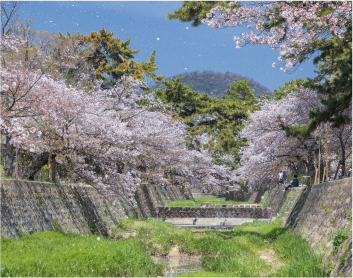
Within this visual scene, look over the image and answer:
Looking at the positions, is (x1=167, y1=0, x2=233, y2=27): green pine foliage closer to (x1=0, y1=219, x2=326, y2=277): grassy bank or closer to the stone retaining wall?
(x1=0, y1=219, x2=326, y2=277): grassy bank

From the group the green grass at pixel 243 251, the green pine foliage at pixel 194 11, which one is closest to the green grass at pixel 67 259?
the green grass at pixel 243 251

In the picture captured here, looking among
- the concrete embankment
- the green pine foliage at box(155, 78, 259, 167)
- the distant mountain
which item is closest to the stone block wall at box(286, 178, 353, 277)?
the concrete embankment

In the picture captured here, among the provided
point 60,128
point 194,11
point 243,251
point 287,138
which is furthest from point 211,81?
point 243,251

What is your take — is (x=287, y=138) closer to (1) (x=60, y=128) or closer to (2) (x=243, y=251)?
(2) (x=243, y=251)

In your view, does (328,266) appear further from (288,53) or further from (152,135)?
(152,135)

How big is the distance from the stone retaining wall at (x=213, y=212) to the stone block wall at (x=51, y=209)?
9237 millimetres

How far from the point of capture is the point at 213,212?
26.9 metres

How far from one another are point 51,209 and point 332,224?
8173mm

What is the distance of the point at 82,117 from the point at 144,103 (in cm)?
2170

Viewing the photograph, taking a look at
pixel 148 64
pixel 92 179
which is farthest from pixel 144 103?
pixel 92 179

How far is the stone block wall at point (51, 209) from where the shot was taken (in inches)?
324

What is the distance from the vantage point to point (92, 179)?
39.4 feet

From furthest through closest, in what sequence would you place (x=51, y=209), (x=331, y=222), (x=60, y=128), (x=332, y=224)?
(x=60, y=128), (x=51, y=209), (x=331, y=222), (x=332, y=224)

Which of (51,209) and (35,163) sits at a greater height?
(35,163)
